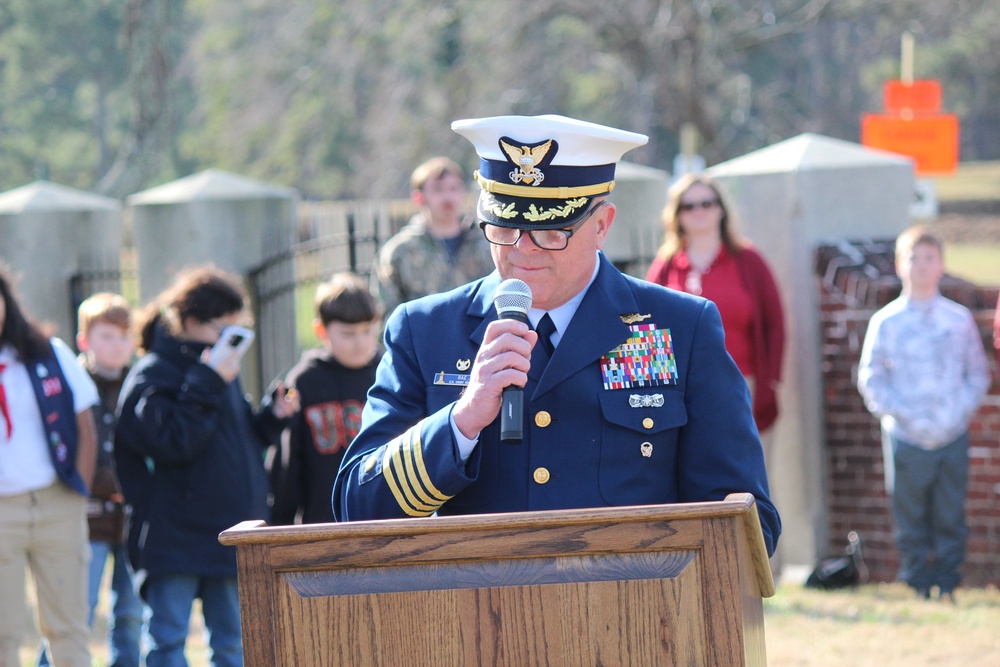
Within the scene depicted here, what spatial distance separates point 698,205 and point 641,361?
14.6 feet

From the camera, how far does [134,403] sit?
5098 millimetres

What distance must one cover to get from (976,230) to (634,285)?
30779mm

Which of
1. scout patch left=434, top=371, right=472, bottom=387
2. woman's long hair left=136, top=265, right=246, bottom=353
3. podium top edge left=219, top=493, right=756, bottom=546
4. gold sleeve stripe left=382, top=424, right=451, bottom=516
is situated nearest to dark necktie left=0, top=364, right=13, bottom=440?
woman's long hair left=136, top=265, right=246, bottom=353

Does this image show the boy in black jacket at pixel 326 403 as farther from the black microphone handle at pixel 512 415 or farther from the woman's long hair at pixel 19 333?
the black microphone handle at pixel 512 415

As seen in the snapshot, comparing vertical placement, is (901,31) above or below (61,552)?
Answer: above

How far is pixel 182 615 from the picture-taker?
5.09m

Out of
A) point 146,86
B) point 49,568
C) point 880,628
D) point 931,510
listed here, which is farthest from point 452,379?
point 146,86

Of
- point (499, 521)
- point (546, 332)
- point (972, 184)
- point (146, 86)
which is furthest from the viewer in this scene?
point (972, 184)

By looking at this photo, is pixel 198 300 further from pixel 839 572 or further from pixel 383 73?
pixel 383 73

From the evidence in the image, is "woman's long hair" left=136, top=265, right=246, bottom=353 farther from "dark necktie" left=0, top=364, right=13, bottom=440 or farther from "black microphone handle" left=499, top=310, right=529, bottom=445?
"black microphone handle" left=499, top=310, right=529, bottom=445

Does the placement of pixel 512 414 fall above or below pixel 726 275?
below

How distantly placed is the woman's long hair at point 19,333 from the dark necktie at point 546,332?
10.7 feet

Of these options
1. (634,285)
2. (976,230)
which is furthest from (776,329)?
(976,230)

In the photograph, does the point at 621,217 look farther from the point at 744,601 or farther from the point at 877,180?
the point at 744,601
